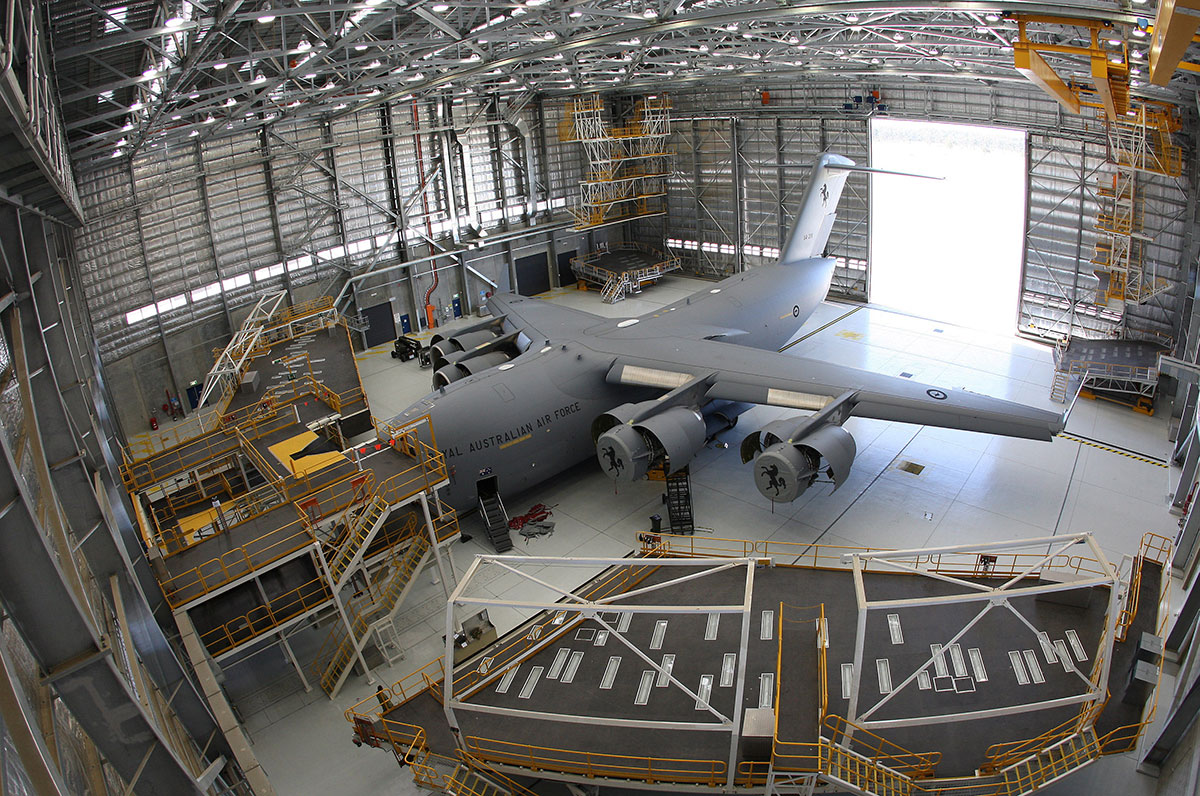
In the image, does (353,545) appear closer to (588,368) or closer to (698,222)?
(588,368)

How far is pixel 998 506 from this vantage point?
21.1 m

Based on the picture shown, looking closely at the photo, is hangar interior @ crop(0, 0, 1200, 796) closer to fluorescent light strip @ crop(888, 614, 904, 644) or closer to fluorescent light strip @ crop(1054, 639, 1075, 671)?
fluorescent light strip @ crop(1054, 639, 1075, 671)

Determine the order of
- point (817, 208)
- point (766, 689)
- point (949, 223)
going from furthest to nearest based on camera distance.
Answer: point (949, 223) < point (817, 208) < point (766, 689)

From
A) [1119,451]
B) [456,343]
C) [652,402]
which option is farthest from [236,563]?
[1119,451]

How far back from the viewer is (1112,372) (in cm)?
2559

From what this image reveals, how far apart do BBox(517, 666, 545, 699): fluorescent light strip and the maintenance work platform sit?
15.0ft

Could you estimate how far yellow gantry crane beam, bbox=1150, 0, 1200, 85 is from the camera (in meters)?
8.47

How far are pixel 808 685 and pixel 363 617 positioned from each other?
10395 mm

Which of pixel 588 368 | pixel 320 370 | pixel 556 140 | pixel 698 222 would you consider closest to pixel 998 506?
pixel 588 368

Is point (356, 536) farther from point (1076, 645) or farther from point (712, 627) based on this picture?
point (1076, 645)

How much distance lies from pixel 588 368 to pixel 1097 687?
15.1 meters

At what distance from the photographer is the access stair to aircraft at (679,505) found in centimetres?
2084

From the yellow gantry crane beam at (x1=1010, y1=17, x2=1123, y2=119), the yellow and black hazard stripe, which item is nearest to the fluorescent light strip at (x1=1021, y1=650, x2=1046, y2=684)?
the yellow gantry crane beam at (x1=1010, y1=17, x2=1123, y2=119)

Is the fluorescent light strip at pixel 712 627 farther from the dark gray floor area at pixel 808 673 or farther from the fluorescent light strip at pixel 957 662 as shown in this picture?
→ the fluorescent light strip at pixel 957 662
